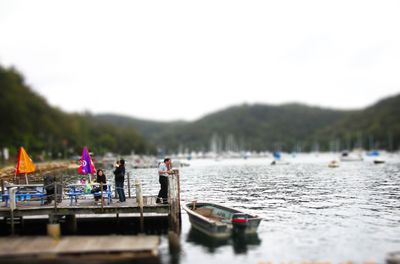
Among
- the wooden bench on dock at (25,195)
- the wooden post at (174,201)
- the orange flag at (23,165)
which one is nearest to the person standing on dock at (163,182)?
the wooden post at (174,201)

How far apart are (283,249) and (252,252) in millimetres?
1653

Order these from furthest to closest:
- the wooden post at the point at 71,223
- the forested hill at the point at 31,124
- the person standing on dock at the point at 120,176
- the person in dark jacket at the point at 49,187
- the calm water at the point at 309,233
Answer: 1. the forested hill at the point at 31,124
2. the wooden post at the point at 71,223
3. the person standing on dock at the point at 120,176
4. the person in dark jacket at the point at 49,187
5. the calm water at the point at 309,233

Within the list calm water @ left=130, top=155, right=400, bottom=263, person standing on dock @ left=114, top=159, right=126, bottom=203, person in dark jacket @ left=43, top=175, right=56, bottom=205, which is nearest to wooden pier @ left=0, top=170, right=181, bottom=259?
person in dark jacket @ left=43, top=175, right=56, bottom=205

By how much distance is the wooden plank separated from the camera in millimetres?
19031

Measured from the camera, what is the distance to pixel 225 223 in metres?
24.1

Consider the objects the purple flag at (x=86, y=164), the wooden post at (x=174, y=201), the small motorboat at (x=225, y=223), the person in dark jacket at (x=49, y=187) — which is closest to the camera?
the small motorboat at (x=225, y=223)

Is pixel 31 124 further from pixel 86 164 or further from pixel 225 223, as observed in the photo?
pixel 225 223

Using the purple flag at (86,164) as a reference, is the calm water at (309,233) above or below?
below

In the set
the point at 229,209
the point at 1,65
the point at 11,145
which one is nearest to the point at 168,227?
the point at 229,209

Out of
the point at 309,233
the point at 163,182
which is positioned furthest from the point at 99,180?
the point at 309,233

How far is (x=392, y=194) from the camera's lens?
42.4 meters

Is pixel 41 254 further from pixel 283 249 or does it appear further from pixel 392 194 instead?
pixel 392 194

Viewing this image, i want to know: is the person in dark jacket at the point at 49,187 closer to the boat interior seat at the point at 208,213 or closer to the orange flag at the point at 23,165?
the orange flag at the point at 23,165

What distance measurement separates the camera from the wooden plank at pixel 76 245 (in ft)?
62.4
